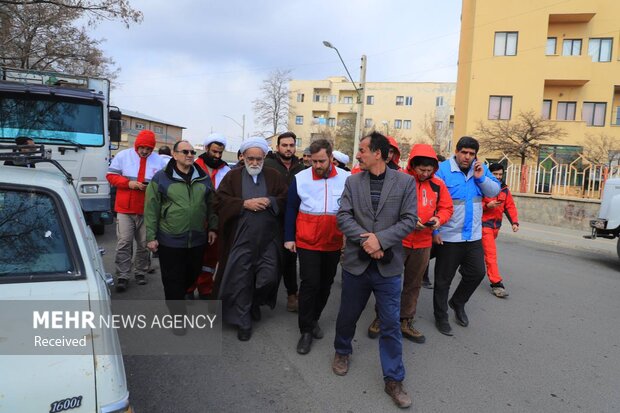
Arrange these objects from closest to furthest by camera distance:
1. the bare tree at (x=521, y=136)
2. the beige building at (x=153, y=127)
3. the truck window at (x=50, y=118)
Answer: the truck window at (x=50, y=118) → the bare tree at (x=521, y=136) → the beige building at (x=153, y=127)

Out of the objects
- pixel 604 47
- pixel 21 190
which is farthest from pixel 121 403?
pixel 604 47

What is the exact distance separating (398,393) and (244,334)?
1568mm

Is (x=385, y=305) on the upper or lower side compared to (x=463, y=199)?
lower

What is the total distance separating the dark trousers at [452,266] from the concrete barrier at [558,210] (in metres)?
11.3

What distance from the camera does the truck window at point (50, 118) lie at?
6.66 m

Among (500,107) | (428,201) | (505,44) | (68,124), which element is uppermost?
(505,44)

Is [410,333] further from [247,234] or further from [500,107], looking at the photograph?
[500,107]

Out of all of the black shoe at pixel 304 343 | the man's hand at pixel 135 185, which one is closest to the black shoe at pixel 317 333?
the black shoe at pixel 304 343

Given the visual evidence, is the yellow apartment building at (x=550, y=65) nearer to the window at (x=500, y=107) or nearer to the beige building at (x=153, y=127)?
the window at (x=500, y=107)

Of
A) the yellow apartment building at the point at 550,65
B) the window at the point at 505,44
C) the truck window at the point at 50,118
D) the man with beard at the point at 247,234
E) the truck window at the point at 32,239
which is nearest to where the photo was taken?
the truck window at the point at 32,239

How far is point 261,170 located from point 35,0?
9.71 meters

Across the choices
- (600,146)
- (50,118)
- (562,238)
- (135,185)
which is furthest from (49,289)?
(600,146)

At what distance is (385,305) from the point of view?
9.91ft

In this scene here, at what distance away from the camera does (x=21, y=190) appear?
2.20m
